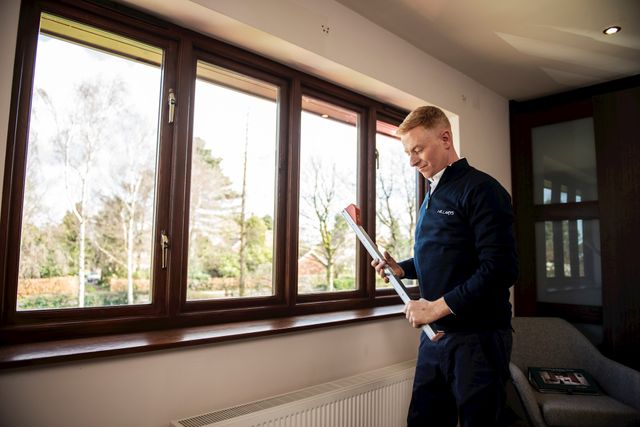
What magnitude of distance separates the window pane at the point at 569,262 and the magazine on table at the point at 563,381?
0.82 meters

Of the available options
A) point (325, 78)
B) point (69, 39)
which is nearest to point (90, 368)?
point (69, 39)

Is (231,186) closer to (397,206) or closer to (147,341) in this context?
(147,341)

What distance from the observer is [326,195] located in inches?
104

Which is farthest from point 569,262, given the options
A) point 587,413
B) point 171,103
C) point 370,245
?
point 171,103

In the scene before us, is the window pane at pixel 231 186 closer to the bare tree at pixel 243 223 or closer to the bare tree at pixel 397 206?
the bare tree at pixel 243 223

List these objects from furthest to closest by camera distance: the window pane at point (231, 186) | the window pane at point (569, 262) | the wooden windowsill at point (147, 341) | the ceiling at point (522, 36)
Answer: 1. the window pane at point (569, 262)
2. the ceiling at point (522, 36)
3. the window pane at point (231, 186)
4. the wooden windowsill at point (147, 341)

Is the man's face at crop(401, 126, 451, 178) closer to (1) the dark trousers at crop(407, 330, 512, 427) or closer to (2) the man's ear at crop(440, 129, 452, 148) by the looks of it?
(2) the man's ear at crop(440, 129, 452, 148)

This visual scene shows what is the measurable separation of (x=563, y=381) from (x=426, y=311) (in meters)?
1.78

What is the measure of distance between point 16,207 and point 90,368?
24.3 inches

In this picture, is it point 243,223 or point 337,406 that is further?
point 243,223

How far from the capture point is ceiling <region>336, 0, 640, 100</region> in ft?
7.89

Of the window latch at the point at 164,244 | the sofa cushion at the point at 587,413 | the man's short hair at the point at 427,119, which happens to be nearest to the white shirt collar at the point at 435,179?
the man's short hair at the point at 427,119

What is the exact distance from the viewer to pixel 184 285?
1915 mm

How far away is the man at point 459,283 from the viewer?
139cm
